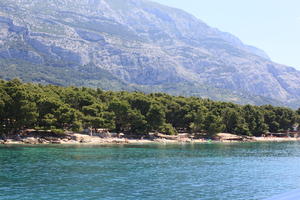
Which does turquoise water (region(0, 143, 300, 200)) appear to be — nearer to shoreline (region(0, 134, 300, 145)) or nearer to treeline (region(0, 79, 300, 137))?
shoreline (region(0, 134, 300, 145))

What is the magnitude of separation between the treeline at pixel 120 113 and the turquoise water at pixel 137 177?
20.0 meters

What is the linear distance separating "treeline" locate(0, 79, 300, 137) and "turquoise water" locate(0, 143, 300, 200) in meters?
20.0

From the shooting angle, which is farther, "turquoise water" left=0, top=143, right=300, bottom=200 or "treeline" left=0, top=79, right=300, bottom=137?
"treeline" left=0, top=79, right=300, bottom=137

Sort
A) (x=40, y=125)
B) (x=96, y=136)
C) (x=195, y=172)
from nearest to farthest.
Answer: (x=195, y=172) < (x=40, y=125) < (x=96, y=136)

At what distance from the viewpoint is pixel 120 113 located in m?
118

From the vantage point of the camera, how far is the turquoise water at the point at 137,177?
4047 cm

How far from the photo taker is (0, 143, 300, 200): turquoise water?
133 feet

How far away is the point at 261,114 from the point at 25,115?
10506 centimetres

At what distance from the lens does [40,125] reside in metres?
102

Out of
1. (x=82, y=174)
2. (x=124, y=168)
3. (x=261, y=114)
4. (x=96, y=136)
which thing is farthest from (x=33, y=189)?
(x=261, y=114)

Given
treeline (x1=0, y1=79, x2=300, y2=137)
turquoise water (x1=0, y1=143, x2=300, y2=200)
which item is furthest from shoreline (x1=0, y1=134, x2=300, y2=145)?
turquoise water (x1=0, y1=143, x2=300, y2=200)

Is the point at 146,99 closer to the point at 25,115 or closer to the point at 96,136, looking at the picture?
the point at 96,136

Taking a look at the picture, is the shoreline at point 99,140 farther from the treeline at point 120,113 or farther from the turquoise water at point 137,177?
the turquoise water at point 137,177

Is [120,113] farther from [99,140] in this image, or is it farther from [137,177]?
[137,177]
